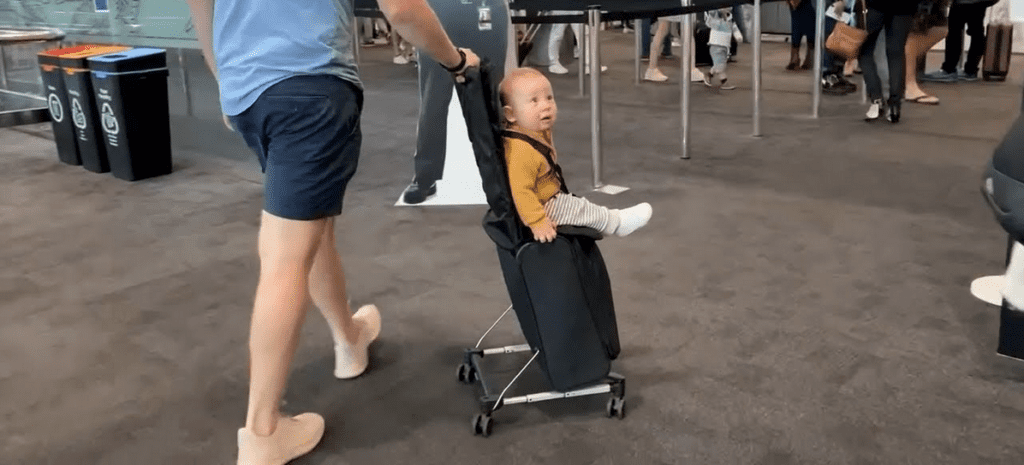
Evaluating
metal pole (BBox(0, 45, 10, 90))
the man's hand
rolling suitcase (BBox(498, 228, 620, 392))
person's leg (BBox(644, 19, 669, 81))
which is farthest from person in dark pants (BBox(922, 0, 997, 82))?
metal pole (BBox(0, 45, 10, 90))

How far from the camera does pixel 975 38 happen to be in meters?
7.62

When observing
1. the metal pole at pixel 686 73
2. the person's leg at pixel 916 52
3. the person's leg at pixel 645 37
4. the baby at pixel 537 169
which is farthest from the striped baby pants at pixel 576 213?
the person's leg at pixel 645 37

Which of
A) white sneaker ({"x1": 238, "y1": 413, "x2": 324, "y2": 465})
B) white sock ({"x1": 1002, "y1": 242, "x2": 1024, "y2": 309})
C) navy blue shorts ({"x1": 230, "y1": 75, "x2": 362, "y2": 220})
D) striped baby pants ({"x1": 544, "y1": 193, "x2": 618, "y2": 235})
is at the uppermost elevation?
navy blue shorts ({"x1": 230, "y1": 75, "x2": 362, "y2": 220})

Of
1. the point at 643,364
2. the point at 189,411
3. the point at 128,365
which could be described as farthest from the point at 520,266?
the point at 128,365

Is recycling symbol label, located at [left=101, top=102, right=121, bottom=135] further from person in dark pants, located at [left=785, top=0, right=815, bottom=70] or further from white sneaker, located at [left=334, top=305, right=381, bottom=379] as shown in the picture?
person in dark pants, located at [left=785, top=0, right=815, bottom=70]

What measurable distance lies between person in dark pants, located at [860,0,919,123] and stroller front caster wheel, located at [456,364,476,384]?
4.23m

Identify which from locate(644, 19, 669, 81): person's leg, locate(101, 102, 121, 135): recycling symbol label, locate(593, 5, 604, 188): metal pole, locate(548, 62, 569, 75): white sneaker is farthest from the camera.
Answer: locate(548, 62, 569, 75): white sneaker

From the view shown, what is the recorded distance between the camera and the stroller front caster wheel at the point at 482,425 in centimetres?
213

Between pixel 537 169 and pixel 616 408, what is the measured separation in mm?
580

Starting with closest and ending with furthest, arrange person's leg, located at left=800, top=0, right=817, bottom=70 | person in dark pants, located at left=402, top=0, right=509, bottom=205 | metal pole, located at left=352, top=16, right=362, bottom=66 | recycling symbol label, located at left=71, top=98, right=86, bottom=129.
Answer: metal pole, located at left=352, top=16, right=362, bottom=66
person in dark pants, located at left=402, top=0, right=509, bottom=205
recycling symbol label, located at left=71, top=98, right=86, bottom=129
person's leg, located at left=800, top=0, right=817, bottom=70

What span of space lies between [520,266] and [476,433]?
0.39 meters

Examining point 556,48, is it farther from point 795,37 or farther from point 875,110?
point 875,110

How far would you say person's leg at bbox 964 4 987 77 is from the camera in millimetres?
7551

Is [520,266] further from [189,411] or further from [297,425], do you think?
[189,411]
